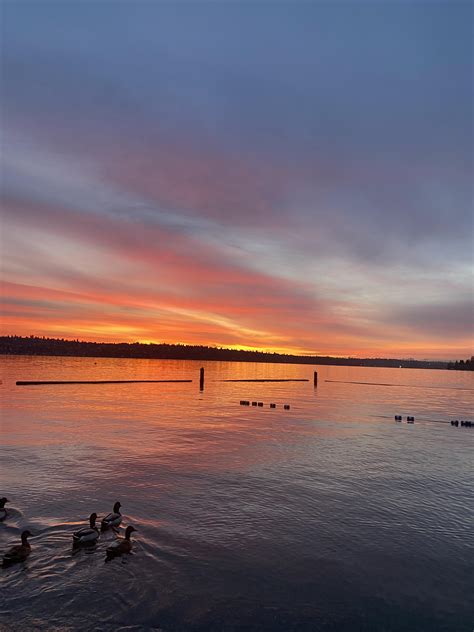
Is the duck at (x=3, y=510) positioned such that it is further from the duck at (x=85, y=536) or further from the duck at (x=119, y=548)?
the duck at (x=119, y=548)

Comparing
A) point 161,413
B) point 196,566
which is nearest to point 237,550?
point 196,566

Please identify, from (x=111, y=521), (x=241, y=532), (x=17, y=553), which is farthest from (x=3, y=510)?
(x=241, y=532)

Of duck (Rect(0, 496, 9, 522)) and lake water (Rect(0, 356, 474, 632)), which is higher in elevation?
duck (Rect(0, 496, 9, 522))

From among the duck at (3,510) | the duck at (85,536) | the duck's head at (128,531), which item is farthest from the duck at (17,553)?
the duck at (3,510)

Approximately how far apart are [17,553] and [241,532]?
25.8ft

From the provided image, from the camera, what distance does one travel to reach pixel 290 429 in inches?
1683

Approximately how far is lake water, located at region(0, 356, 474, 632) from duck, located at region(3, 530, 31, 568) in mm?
241

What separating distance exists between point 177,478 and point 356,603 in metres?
13.3

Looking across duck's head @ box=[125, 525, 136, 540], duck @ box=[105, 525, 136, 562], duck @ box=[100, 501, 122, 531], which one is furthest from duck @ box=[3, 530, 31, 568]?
duck's head @ box=[125, 525, 136, 540]

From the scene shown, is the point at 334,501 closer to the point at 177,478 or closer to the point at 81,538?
the point at 177,478

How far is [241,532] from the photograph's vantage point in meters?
16.6

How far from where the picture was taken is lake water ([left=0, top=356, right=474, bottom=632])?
1152 centimetres

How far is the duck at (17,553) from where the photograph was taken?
43.4ft

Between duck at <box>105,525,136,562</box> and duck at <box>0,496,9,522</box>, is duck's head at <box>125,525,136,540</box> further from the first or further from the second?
duck at <box>0,496,9,522</box>
